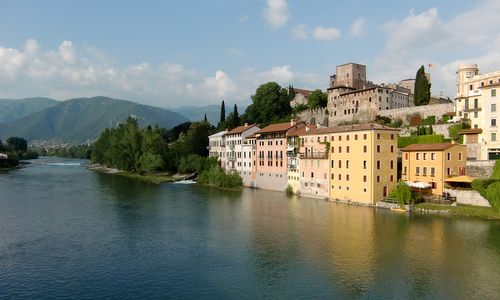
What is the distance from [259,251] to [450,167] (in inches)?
1171

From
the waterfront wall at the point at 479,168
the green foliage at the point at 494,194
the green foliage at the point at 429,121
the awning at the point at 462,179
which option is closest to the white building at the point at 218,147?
the green foliage at the point at 429,121

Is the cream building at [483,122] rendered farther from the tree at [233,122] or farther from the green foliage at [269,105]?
the tree at [233,122]

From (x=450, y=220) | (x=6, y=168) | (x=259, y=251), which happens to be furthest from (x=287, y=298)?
(x=6, y=168)

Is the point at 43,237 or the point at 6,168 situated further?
the point at 6,168

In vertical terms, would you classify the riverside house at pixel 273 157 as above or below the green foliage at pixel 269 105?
below

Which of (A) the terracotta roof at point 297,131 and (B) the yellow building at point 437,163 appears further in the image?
(A) the terracotta roof at point 297,131

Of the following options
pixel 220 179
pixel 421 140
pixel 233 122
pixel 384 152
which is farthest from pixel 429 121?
pixel 233 122

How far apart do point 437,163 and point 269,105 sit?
51.0 metres

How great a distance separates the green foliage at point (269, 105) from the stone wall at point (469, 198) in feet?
166

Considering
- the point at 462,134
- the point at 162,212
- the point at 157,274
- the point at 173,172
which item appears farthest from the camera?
the point at 173,172

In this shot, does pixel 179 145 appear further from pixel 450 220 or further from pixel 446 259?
pixel 446 259

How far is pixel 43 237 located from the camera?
116ft

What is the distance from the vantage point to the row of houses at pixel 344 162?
49.7 meters

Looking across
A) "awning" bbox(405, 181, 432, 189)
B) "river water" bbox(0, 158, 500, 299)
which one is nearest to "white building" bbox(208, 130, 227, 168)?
"river water" bbox(0, 158, 500, 299)
